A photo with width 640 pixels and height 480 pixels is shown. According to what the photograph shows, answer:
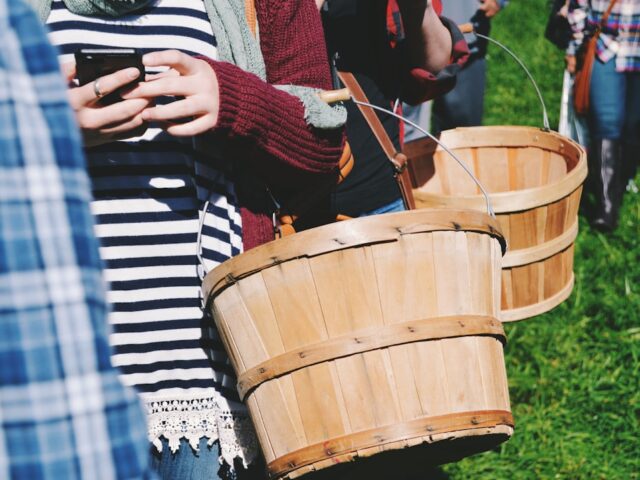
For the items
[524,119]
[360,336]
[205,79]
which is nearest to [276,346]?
[360,336]

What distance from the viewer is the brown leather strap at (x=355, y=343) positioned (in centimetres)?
151

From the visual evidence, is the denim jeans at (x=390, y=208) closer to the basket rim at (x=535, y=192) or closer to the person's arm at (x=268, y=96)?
the basket rim at (x=535, y=192)

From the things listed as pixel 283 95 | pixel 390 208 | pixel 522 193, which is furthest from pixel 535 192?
pixel 283 95

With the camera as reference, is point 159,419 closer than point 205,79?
No

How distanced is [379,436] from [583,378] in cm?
230

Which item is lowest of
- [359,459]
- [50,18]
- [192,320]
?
[359,459]

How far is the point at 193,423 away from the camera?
64.7 inches

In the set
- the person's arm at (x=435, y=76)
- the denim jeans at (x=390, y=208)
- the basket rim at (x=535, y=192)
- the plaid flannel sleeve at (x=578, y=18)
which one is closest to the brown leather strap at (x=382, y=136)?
the denim jeans at (x=390, y=208)

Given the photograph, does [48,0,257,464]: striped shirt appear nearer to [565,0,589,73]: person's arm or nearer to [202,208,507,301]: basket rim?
[202,208,507,301]: basket rim

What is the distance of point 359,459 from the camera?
1.54 metres

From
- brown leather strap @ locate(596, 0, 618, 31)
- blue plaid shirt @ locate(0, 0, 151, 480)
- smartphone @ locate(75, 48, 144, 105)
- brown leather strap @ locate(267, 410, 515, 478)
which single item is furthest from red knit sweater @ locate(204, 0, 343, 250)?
brown leather strap @ locate(596, 0, 618, 31)

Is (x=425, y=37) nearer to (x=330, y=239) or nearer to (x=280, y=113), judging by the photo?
(x=280, y=113)

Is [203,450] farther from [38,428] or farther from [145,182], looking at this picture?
[38,428]

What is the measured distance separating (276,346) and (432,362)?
0.28m
